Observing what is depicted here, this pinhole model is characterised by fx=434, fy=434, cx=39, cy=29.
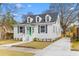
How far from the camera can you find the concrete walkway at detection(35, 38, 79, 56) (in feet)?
16.4

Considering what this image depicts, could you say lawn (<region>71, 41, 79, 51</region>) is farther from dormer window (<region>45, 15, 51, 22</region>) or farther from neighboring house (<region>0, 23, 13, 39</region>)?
neighboring house (<region>0, 23, 13, 39</region>)

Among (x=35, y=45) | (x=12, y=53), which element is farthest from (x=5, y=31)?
(x=35, y=45)

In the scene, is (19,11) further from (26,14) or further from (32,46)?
(32,46)

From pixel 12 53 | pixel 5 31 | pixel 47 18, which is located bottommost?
pixel 12 53

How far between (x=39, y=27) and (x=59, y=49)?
0.35 meters

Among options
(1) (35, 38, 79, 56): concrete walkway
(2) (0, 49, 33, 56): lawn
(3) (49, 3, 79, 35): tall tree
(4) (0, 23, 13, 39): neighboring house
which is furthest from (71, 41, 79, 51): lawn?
(4) (0, 23, 13, 39): neighboring house

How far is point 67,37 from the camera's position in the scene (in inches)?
200

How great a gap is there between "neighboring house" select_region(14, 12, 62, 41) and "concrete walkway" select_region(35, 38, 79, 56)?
92 mm

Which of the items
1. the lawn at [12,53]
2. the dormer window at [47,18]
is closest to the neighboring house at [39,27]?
the dormer window at [47,18]

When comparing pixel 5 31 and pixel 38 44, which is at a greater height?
pixel 5 31

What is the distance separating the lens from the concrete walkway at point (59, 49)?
501 centimetres

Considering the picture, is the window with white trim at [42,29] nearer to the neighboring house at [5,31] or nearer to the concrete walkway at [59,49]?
the concrete walkway at [59,49]

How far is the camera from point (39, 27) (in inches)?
199

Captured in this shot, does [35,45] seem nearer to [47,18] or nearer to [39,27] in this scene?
[39,27]
